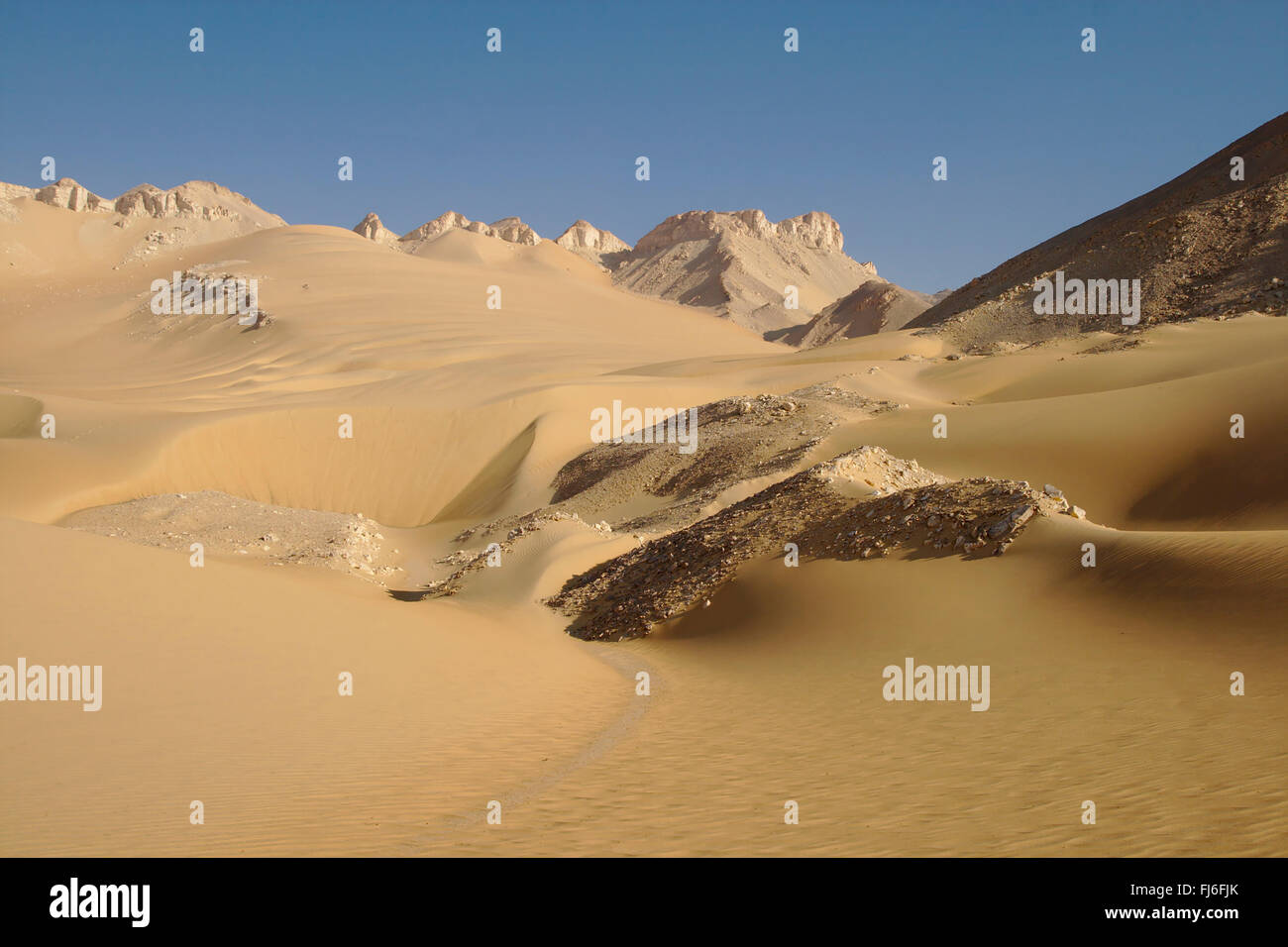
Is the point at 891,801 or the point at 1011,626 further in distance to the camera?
the point at 1011,626

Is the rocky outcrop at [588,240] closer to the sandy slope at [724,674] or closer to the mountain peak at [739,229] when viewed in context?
the mountain peak at [739,229]

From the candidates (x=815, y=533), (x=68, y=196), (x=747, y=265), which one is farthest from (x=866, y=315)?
(x=68, y=196)

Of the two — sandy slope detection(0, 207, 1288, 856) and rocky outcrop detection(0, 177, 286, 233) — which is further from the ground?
rocky outcrop detection(0, 177, 286, 233)

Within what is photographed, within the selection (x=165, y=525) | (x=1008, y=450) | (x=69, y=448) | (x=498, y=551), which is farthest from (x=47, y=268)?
(x=1008, y=450)

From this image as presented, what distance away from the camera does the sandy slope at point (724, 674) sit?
229 inches

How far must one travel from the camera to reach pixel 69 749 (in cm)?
708

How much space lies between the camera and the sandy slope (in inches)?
229

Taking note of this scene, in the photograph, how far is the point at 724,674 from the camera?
39.0 ft

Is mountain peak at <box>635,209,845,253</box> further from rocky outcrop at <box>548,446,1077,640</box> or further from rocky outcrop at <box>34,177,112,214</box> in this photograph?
rocky outcrop at <box>548,446,1077,640</box>

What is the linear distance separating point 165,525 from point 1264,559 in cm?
2116

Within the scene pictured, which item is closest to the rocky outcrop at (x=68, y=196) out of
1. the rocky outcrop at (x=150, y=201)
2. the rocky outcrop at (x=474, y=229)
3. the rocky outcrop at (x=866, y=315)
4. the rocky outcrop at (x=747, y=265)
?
the rocky outcrop at (x=150, y=201)

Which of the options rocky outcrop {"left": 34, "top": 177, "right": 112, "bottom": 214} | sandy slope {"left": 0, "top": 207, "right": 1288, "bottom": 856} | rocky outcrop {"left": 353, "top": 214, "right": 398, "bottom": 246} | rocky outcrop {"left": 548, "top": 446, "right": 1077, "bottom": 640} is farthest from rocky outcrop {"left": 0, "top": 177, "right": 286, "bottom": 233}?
rocky outcrop {"left": 548, "top": 446, "right": 1077, "bottom": 640}
